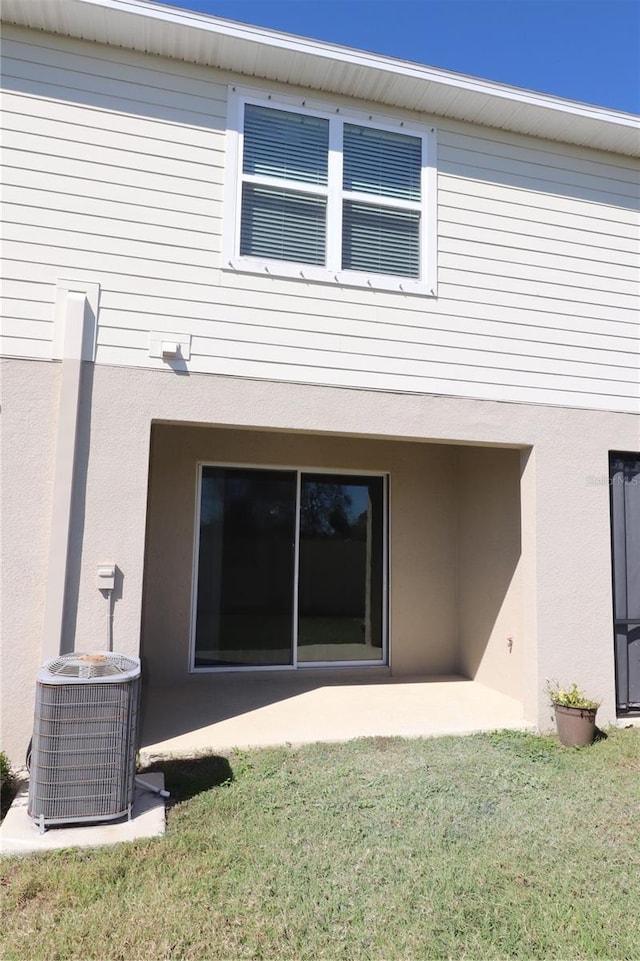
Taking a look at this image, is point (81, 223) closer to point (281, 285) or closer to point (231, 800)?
point (281, 285)

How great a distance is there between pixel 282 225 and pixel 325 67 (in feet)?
4.34

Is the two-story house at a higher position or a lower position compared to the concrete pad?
higher

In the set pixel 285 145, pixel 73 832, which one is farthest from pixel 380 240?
pixel 73 832

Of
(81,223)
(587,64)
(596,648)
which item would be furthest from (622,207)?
(81,223)

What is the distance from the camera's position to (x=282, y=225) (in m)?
5.14

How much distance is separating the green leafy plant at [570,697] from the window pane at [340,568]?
229 cm

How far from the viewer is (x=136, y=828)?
335 centimetres

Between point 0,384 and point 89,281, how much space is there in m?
1.02

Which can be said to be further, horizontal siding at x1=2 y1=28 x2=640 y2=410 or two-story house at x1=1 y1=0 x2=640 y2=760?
horizontal siding at x1=2 y1=28 x2=640 y2=410

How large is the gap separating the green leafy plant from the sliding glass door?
2262 mm

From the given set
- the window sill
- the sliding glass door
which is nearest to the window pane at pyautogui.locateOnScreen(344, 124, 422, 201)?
the window sill

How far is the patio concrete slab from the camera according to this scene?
480cm

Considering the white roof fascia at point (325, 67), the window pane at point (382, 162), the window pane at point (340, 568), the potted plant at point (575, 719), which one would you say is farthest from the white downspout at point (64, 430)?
the potted plant at point (575, 719)

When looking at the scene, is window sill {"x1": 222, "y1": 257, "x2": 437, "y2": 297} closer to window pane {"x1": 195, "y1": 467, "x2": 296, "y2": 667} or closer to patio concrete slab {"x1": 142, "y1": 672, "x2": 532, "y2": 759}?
window pane {"x1": 195, "y1": 467, "x2": 296, "y2": 667}
